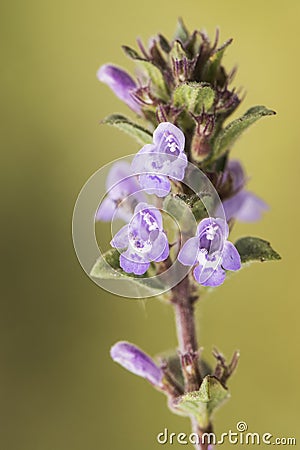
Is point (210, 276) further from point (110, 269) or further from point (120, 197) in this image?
point (120, 197)

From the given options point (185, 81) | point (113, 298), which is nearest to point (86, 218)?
point (185, 81)

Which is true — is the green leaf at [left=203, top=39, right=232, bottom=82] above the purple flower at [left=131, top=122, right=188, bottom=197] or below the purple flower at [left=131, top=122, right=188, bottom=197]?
above

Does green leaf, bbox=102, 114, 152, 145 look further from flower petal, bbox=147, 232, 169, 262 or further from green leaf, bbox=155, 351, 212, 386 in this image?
green leaf, bbox=155, 351, 212, 386

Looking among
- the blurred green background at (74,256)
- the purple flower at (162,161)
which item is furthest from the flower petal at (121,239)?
Answer: the blurred green background at (74,256)

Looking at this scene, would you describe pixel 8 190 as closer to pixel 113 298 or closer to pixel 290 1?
pixel 113 298

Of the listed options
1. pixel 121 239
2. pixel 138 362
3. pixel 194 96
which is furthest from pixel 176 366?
pixel 194 96

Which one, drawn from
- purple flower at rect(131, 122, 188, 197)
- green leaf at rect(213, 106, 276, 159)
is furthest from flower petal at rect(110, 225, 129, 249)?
green leaf at rect(213, 106, 276, 159)

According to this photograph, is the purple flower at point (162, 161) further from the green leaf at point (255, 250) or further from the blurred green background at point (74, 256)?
the blurred green background at point (74, 256)
